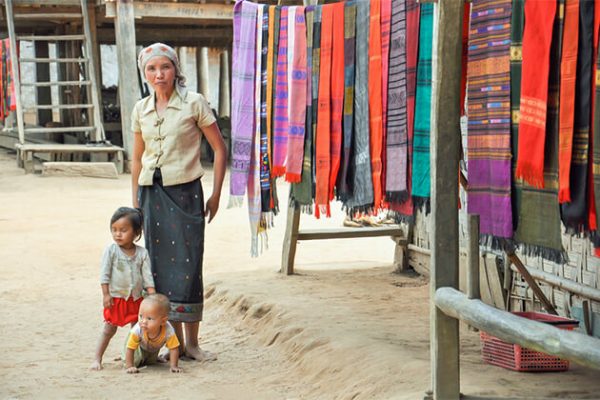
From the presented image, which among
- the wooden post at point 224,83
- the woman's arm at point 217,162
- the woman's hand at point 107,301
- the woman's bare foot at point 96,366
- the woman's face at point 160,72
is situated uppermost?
the wooden post at point 224,83

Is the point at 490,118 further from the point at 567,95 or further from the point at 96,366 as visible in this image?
the point at 96,366

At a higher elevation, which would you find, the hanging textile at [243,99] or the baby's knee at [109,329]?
the hanging textile at [243,99]

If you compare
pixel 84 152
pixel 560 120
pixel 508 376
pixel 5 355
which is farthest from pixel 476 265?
pixel 84 152

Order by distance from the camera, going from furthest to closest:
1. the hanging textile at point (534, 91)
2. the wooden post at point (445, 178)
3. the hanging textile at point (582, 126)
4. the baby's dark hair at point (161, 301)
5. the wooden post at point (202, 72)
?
1. the wooden post at point (202, 72)
2. the baby's dark hair at point (161, 301)
3. the wooden post at point (445, 178)
4. the hanging textile at point (534, 91)
5. the hanging textile at point (582, 126)

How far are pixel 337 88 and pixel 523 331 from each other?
2353 millimetres

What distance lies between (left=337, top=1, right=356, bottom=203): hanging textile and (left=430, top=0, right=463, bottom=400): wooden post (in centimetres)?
145

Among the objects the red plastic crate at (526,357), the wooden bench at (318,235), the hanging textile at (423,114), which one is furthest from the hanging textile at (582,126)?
the wooden bench at (318,235)

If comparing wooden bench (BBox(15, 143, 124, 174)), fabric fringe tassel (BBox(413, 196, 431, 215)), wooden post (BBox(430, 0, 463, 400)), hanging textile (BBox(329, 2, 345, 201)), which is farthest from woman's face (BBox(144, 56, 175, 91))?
wooden bench (BBox(15, 143, 124, 174))

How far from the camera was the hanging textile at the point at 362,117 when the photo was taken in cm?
520

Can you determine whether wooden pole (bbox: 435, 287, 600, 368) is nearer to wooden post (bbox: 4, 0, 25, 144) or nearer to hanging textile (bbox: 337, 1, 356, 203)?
hanging textile (bbox: 337, 1, 356, 203)

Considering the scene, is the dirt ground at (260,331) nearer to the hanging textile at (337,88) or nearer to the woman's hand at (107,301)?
the woman's hand at (107,301)

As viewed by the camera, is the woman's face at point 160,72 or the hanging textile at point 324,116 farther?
the hanging textile at point 324,116

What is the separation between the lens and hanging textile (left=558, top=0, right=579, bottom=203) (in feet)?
10.9

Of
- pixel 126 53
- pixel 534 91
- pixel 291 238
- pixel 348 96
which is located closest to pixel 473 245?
pixel 534 91
